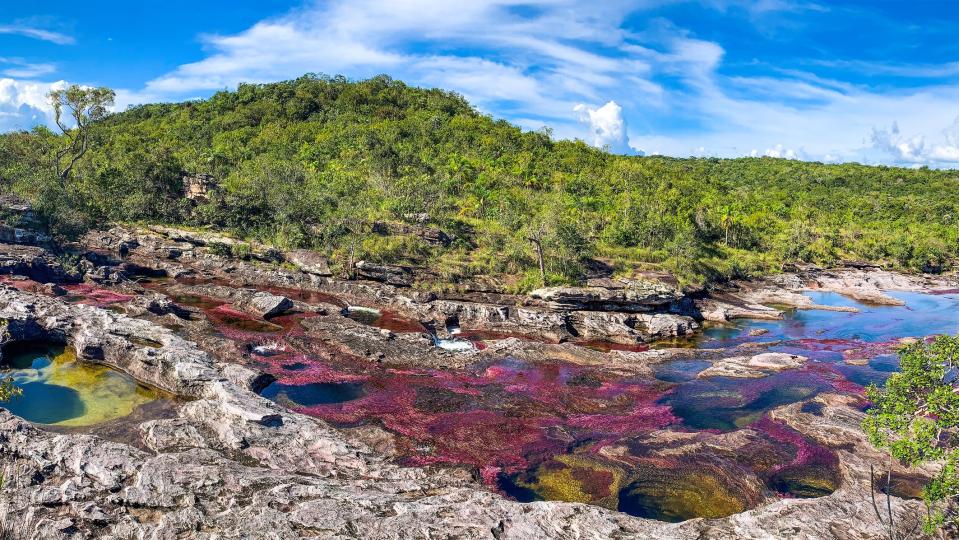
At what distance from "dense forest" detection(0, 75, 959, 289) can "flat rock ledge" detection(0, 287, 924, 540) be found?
35844 mm

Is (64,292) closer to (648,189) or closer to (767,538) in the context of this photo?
(767,538)

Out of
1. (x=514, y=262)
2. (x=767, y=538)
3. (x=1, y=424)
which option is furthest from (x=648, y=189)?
(x=1, y=424)

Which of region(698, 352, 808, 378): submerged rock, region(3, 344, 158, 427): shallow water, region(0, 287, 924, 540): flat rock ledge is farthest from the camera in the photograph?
region(698, 352, 808, 378): submerged rock

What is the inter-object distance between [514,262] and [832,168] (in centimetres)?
14879

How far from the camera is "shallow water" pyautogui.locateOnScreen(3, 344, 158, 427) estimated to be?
24.6 meters

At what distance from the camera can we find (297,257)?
59031 mm

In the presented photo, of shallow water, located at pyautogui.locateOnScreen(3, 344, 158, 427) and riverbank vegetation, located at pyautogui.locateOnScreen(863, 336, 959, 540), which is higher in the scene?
riverbank vegetation, located at pyautogui.locateOnScreen(863, 336, 959, 540)

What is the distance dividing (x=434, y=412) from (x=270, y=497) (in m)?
13.2

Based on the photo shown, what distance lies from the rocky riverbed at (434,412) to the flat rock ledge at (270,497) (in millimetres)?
81

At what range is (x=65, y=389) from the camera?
2741 centimetres

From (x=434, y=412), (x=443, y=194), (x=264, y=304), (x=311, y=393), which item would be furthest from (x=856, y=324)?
(x=264, y=304)

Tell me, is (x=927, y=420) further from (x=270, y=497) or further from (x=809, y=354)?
(x=809, y=354)

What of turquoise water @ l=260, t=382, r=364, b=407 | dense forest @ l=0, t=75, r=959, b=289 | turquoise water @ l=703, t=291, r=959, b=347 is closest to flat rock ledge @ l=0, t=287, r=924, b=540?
turquoise water @ l=260, t=382, r=364, b=407

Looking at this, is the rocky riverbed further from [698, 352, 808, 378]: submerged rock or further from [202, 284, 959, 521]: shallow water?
[698, 352, 808, 378]: submerged rock
